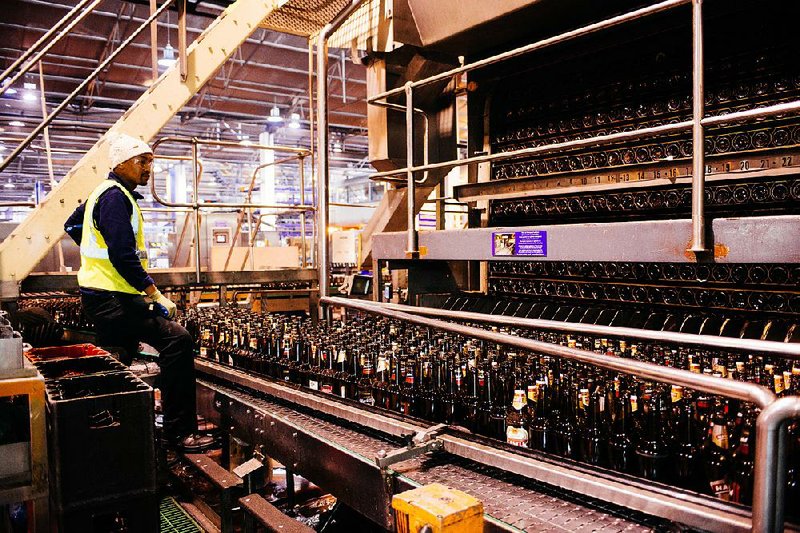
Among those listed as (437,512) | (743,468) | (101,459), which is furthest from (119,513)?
(743,468)

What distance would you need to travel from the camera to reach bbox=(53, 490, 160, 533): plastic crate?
7.63 feet

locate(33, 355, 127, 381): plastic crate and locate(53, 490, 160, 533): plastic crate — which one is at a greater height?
locate(33, 355, 127, 381): plastic crate

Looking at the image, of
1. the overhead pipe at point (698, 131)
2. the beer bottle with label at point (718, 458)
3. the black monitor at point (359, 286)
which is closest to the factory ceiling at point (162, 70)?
the black monitor at point (359, 286)

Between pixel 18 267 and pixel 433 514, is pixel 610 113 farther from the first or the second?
pixel 18 267

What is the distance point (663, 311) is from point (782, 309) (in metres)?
0.69

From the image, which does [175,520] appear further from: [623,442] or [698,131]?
[698,131]

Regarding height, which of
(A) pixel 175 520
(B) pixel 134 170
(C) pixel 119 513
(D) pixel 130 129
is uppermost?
(D) pixel 130 129

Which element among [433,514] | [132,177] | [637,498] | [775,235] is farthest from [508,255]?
[132,177]

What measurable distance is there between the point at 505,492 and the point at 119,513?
163 centimetres

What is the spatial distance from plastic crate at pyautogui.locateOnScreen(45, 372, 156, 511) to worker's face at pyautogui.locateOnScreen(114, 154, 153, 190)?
153cm

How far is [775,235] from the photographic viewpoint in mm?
2230

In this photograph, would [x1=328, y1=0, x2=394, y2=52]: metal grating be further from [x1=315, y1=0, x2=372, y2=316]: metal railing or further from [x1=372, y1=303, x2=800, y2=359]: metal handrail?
[x1=372, y1=303, x2=800, y2=359]: metal handrail

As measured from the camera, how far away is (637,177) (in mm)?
3984

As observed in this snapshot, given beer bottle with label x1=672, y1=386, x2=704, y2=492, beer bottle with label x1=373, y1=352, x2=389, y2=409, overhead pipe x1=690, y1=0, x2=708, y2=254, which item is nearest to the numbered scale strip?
overhead pipe x1=690, y1=0, x2=708, y2=254
